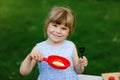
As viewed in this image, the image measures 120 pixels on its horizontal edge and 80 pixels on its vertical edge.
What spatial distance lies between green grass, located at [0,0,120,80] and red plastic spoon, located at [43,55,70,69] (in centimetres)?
121

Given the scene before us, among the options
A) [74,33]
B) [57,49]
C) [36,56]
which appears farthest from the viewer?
[74,33]

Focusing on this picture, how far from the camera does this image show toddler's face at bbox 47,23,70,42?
3.30 m

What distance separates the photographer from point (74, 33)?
6.17 metres

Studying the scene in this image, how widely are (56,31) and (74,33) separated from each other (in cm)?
288

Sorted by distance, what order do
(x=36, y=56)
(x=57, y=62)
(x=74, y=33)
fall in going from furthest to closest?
1. (x=74, y=33)
2. (x=57, y=62)
3. (x=36, y=56)

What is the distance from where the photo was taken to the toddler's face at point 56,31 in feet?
10.8

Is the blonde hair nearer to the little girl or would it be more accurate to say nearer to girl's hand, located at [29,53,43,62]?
the little girl

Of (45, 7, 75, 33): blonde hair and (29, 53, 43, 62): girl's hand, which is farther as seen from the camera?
(45, 7, 75, 33): blonde hair

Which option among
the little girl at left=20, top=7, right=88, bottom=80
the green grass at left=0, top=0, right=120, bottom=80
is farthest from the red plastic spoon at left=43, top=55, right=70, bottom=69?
the green grass at left=0, top=0, right=120, bottom=80

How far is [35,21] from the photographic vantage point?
670 centimetres

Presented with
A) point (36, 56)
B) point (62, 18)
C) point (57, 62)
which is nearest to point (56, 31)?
point (62, 18)

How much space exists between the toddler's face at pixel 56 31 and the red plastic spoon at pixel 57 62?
0.40ft

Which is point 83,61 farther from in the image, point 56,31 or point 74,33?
point 74,33

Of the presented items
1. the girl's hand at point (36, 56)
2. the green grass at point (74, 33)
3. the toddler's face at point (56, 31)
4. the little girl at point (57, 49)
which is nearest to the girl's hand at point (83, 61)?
the little girl at point (57, 49)
